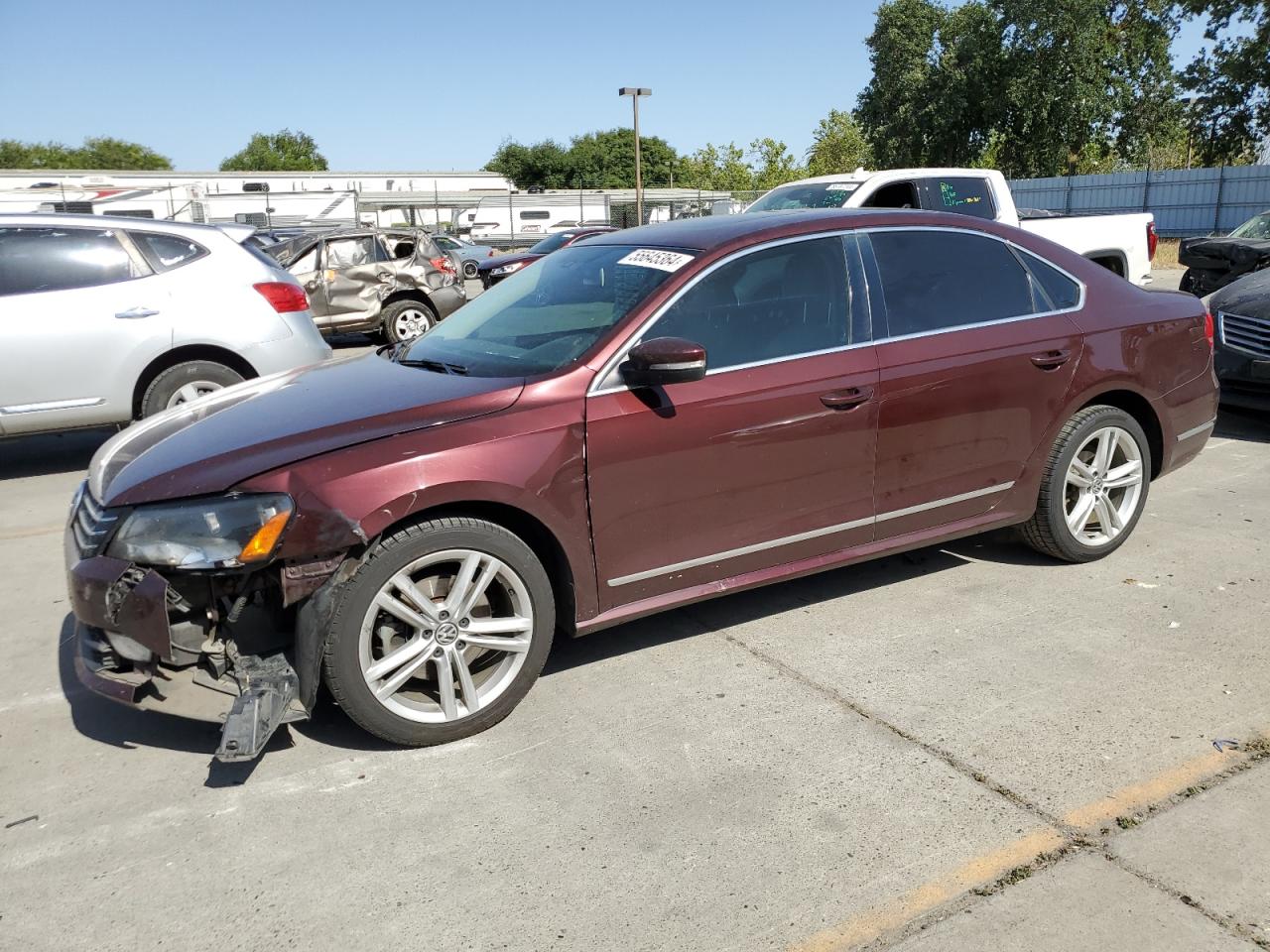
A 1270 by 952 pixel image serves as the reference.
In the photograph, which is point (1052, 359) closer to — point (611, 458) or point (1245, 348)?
point (611, 458)

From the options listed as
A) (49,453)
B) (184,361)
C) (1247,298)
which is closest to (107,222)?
(184,361)

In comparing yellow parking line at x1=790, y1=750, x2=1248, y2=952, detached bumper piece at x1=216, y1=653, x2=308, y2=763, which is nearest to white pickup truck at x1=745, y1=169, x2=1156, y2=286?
yellow parking line at x1=790, y1=750, x2=1248, y2=952

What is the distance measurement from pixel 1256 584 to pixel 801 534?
2.23 metres

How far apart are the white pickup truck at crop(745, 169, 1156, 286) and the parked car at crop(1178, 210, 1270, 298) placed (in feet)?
12.7

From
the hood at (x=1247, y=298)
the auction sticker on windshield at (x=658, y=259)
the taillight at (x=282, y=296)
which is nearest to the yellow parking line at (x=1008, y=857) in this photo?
the auction sticker on windshield at (x=658, y=259)

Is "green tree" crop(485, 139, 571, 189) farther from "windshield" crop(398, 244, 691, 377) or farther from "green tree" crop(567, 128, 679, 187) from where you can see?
"windshield" crop(398, 244, 691, 377)

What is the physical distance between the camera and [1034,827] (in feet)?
9.17

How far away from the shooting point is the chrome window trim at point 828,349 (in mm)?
3557

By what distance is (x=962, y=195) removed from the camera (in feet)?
32.3

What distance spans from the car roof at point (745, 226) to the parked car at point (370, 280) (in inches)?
374

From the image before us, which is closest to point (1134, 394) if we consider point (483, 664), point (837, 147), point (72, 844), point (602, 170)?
point (483, 664)

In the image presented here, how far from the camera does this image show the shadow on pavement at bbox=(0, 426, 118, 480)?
7484 millimetres

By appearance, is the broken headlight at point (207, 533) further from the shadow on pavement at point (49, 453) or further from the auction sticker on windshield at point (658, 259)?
the shadow on pavement at point (49, 453)

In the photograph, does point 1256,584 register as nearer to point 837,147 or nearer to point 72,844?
point 72,844
